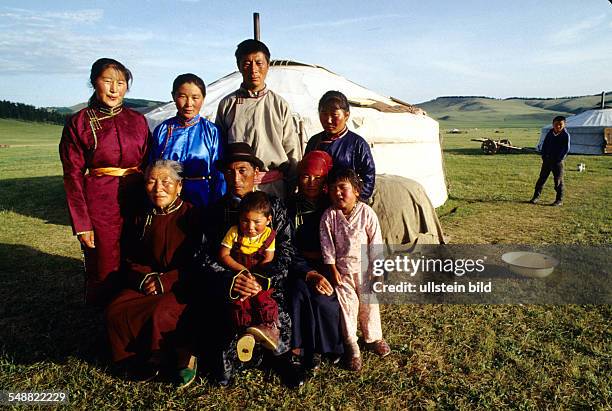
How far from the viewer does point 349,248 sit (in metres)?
2.47

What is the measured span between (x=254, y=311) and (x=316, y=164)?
3.26 feet

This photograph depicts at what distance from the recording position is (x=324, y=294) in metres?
2.36

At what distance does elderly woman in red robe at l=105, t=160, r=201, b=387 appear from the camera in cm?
222

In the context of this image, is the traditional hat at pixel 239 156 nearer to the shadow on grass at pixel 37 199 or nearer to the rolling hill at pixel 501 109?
the shadow on grass at pixel 37 199

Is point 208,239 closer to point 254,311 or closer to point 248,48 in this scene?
point 254,311

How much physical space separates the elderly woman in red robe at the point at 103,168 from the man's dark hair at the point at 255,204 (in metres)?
0.84

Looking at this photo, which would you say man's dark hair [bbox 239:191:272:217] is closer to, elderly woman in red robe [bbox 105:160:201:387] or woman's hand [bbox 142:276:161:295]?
elderly woman in red robe [bbox 105:160:201:387]

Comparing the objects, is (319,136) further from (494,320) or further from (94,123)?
(494,320)

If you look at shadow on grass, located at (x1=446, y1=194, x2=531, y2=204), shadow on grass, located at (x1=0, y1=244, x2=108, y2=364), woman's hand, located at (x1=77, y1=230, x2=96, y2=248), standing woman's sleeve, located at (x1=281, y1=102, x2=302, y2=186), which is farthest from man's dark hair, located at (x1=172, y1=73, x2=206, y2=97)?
shadow on grass, located at (x1=446, y1=194, x2=531, y2=204)

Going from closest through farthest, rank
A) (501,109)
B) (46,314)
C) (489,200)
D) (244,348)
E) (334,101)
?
(244,348) → (334,101) → (46,314) → (489,200) → (501,109)

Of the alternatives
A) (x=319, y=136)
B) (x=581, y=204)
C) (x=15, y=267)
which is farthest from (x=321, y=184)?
(x=581, y=204)

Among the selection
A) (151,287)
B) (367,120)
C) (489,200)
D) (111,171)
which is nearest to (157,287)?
(151,287)

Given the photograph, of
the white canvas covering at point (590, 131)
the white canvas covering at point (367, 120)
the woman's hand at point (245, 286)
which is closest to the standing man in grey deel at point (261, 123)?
→ the woman's hand at point (245, 286)

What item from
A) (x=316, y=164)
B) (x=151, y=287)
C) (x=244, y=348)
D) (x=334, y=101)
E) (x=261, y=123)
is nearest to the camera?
(x=244, y=348)
